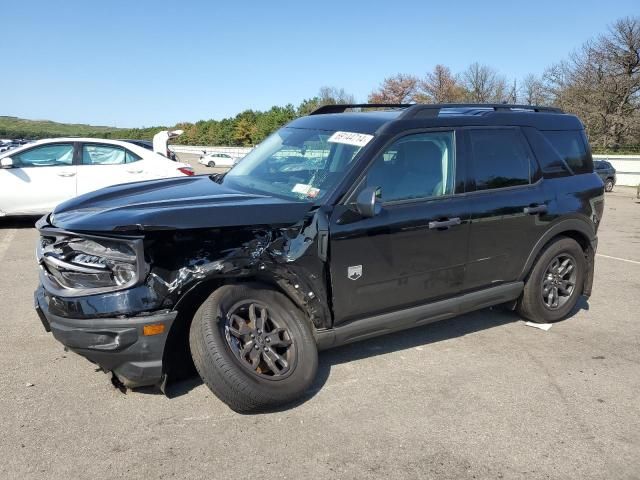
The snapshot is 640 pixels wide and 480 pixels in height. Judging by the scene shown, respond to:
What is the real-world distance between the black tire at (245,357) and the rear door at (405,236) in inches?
13.7

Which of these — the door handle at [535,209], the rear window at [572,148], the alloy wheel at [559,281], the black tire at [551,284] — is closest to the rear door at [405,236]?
the door handle at [535,209]

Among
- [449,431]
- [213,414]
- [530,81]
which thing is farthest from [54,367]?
[530,81]

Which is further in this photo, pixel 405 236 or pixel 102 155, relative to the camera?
pixel 102 155

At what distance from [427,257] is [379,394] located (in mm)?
1048

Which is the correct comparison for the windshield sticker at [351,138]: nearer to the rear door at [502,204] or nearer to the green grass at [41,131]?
the rear door at [502,204]

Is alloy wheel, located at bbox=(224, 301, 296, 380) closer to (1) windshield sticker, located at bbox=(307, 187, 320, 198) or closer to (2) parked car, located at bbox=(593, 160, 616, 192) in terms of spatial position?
(1) windshield sticker, located at bbox=(307, 187, 320, 198)

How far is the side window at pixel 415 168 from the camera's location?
3.89 metres

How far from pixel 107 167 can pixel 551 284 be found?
7943mm

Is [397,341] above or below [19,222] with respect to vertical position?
below

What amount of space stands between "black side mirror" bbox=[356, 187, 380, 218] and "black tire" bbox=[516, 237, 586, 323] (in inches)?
83.4

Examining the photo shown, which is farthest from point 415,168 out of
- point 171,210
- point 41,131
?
point 41,131

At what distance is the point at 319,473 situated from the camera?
2.80 m

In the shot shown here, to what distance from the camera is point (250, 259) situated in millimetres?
3340

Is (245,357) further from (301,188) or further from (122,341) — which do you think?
(301,188)
